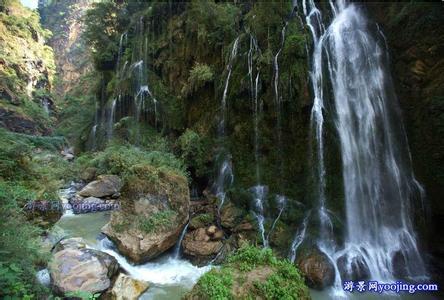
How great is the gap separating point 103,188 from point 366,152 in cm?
1009

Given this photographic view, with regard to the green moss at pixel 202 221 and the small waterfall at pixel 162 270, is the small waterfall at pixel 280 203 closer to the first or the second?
the green moss at pixel 202 221

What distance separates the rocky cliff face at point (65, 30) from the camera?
41094mm

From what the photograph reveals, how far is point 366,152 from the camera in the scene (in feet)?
29.8

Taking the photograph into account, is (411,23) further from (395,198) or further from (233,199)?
(233,199)

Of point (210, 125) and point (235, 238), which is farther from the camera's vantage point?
point (210, 125)

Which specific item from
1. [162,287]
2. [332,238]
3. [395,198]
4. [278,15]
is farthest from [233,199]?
[278,15]

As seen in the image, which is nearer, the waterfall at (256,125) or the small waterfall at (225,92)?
the waterfall at (256,125)

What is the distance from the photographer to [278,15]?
1106 cm

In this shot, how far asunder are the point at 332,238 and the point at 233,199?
3.34 m

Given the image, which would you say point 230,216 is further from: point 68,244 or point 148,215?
point 68,244

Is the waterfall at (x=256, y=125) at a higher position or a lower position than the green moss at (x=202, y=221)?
higher

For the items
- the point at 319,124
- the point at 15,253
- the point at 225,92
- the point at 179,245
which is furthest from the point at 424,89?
the point at 15,253

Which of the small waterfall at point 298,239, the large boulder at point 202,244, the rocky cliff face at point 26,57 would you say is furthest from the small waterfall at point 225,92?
the rocky cliff face at point 26,57

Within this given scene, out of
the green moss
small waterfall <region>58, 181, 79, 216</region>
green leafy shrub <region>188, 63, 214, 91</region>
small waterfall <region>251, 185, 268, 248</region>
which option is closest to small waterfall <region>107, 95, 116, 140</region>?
small waterfall <region>58, 181, 79, 216</region>
